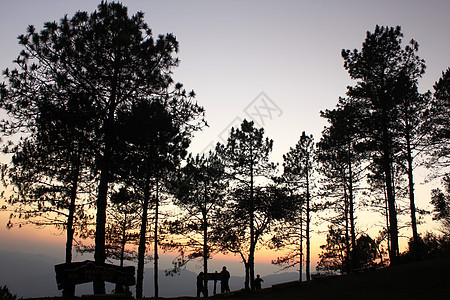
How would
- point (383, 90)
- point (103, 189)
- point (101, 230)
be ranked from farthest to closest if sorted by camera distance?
point (383, 90) < point (103, 189) < point (101, 230)

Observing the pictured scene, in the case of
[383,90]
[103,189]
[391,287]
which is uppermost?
[383,90]

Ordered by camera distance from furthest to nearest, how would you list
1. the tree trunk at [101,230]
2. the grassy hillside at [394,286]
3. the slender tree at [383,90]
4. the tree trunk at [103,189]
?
the slender tree at [383,90]
the grassy hillside at [394,286]
the tree trunk at [103,189]
the tree trunk at [101,230]

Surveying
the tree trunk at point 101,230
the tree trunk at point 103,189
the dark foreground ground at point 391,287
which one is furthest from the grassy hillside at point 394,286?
the tree trunk at point 103,189

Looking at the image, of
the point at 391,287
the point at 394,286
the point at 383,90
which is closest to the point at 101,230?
the point at 391,287

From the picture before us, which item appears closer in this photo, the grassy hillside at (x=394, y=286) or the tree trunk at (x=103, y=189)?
the tree trunk at (x=103, y=189)

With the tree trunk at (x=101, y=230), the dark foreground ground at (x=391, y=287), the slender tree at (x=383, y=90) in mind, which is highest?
the slender tree at (x=383, y=90)

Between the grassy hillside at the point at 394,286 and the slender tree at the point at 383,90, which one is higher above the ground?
the slender tree at the point at 383,90

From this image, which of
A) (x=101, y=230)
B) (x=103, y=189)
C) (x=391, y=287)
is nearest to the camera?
(x=101, y=230)

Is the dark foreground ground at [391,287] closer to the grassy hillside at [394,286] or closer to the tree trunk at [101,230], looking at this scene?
the grassy hillside at [394,286]

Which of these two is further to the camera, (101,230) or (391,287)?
(391,287)

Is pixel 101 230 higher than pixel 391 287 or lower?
higher

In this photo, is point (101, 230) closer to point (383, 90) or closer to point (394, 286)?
point (394, 286)

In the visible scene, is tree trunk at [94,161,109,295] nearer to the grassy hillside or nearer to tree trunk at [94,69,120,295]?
tree trunk at [94,69,120,295]

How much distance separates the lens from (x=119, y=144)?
13305mm
